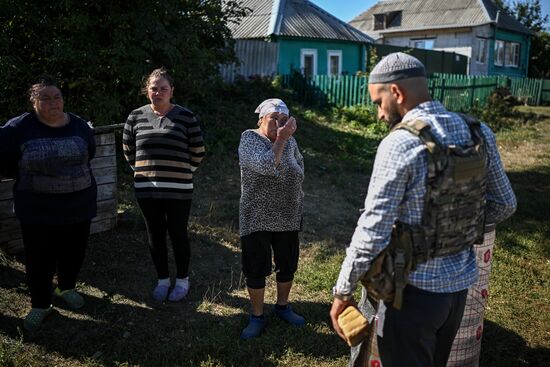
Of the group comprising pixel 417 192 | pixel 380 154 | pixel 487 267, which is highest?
pixel 380 154

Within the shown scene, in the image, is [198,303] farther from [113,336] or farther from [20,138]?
[20,138]

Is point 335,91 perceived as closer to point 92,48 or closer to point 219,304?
point 92,48

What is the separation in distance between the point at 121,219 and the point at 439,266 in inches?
165

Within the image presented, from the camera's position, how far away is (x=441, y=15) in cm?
2909

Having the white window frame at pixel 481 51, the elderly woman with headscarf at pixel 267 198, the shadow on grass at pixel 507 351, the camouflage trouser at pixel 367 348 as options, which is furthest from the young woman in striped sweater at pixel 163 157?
the white window frame at pixel 481 51

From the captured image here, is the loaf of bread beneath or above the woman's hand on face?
beneath

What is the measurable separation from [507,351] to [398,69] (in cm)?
254

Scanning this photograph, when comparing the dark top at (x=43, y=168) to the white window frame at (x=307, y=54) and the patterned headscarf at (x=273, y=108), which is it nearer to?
the patterned headscarf at (x=273, y=108)

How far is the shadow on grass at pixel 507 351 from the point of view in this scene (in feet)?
11.2

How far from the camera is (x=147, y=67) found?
25.1ft

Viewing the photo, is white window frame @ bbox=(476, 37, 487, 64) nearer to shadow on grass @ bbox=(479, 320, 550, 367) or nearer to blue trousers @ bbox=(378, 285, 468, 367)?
shadow on grass @ bbox=(479, 320, 550, 367)

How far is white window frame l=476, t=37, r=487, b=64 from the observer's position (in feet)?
92.5

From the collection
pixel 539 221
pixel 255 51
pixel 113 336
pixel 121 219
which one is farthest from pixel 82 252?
pixel 255 51

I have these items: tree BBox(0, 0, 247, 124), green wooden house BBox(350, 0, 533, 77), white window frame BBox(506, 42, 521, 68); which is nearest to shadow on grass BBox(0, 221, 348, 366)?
tree BBox(0, 0, 247, 124)
